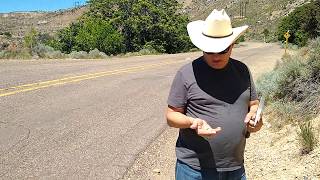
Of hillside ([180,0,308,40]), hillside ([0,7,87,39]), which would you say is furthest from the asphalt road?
hillside ([0,7,87,39])

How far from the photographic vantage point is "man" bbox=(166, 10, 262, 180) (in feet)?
11.3

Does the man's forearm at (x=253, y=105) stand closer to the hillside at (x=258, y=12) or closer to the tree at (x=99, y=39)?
the tree at (x=99, y=39)

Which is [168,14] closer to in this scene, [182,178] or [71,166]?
[71,166]

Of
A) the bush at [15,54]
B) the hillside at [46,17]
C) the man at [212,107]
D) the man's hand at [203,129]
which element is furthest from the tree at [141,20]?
the hillside at [46,17]

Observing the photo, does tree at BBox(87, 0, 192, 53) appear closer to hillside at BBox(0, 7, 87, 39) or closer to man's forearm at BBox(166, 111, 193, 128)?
man's forearm at BBox(166, 111, 193, 128)

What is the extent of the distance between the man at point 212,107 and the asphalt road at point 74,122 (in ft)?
10.4

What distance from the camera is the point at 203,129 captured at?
3.26m

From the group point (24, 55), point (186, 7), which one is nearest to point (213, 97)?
point (24, 55)

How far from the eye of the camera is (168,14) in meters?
46.2

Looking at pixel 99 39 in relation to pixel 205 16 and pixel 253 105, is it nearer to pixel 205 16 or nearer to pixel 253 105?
pixel 253 105

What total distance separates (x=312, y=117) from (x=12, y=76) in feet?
29.5

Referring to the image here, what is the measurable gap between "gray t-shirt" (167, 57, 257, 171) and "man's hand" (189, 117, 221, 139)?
139 millimetres

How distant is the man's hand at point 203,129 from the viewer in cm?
324

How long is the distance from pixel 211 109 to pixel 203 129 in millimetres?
245
